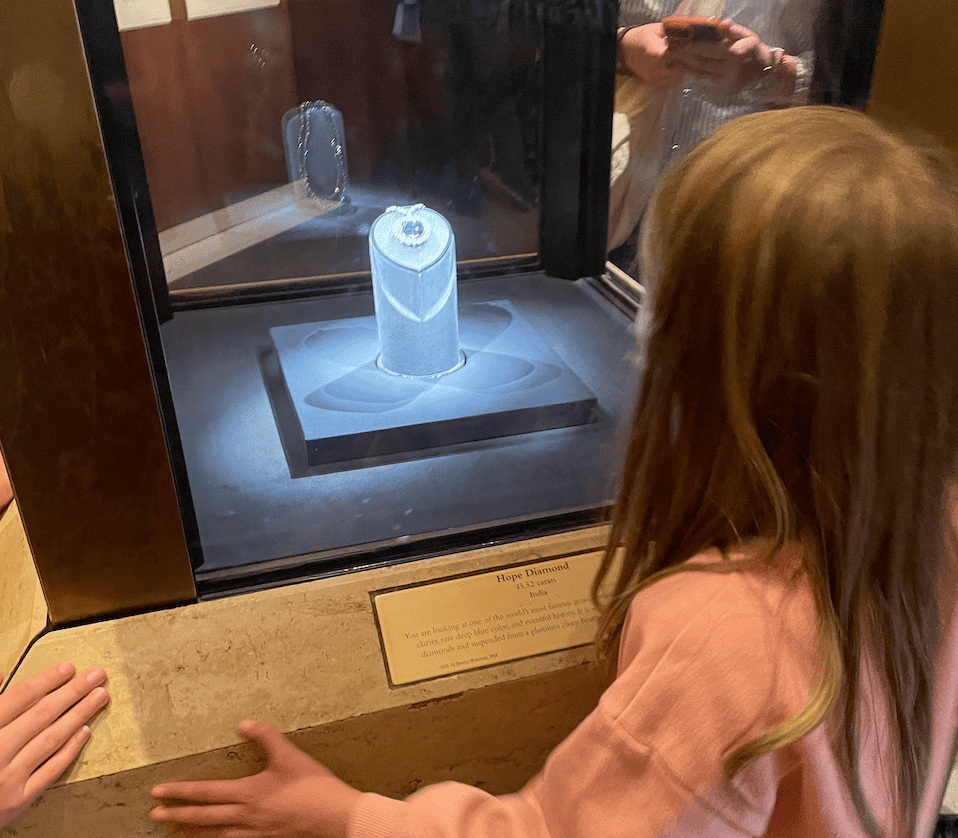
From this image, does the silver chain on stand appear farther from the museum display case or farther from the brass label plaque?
the brass label plaque

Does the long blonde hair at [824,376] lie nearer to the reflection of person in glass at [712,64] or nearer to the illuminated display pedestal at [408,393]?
the reflection of person in glass at [712,64]

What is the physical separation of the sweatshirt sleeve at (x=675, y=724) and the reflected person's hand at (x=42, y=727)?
0.46 m

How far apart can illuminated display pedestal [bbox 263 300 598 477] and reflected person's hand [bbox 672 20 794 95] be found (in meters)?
0.33

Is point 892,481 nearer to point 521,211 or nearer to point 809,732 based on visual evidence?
point 809,732

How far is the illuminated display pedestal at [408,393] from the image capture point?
94 cm

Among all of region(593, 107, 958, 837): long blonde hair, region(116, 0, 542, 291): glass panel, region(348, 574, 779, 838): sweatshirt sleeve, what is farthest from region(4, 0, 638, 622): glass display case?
region(348, 574, 779, 838): sweatshirt sleeve

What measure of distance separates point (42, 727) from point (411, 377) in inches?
20.3

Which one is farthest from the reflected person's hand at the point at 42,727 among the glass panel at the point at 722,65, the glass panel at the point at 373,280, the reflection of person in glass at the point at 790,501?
the glass panel at the point at 722,65

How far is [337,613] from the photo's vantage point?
846mm

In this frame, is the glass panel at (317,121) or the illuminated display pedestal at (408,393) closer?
the glass panel at (317,121)

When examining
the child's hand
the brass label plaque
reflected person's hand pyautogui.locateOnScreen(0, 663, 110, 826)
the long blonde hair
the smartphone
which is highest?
the smartphone

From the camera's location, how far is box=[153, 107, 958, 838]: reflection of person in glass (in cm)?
43

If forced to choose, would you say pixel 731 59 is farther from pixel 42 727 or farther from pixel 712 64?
pixel 42 727

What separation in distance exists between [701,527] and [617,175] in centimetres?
47
